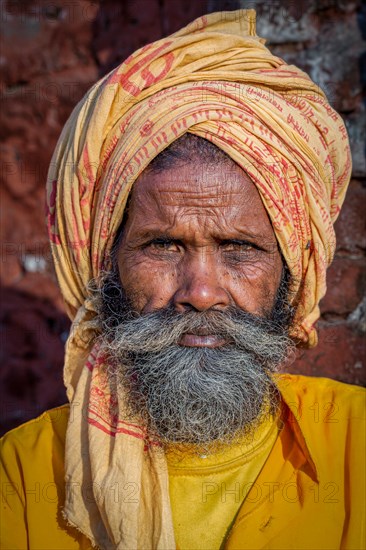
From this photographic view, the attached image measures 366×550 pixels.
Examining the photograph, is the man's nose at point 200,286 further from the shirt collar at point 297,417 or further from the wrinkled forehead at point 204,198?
the shirt collar at point 297,417

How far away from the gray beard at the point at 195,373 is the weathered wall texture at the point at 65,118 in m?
0.90

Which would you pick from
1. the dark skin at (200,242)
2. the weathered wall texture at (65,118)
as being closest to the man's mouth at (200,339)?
the dark skin at (200,242)

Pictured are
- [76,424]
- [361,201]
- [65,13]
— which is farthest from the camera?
[65,13]

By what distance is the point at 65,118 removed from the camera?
3.39 metres

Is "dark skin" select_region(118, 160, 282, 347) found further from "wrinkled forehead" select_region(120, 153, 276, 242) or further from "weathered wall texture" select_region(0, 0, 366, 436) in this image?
"weathered wall texture" select_region(0, 0, 366, 436)

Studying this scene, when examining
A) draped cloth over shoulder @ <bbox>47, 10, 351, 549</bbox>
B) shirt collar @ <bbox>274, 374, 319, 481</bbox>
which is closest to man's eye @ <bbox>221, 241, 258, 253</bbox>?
draped cloth over shoulder @ <bbox>47, 10, 351, 549</bbox>

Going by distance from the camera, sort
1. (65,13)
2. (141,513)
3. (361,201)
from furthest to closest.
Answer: (65,13) → (361,201) → (141,513)

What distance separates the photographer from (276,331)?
241cm

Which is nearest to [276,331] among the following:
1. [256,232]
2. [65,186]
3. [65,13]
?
[256,232]

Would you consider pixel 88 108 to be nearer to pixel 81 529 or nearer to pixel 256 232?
pixel 256 232

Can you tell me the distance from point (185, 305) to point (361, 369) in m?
1.29

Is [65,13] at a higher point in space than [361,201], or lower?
higher

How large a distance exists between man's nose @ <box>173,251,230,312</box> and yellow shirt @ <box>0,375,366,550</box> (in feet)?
1.39

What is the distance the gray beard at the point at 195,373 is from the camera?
2.21 metres
